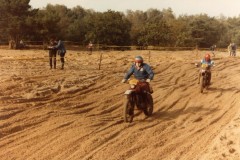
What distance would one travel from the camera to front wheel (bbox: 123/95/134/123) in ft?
31.3

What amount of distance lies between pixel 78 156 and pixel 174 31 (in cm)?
5082

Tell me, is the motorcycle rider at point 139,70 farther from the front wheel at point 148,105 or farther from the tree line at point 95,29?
the tree line at point 95,29

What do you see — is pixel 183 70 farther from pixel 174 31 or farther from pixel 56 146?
pixel 174 31

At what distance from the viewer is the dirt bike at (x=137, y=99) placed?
9547mm

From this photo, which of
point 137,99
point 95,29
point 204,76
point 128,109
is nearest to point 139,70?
point 137,99

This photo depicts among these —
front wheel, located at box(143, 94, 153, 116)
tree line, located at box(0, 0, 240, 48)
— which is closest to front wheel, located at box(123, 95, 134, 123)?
front wheel, located at box(143, 94, 153, 116)

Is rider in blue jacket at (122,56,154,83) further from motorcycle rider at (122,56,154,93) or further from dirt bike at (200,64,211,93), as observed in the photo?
dirt bike at (200,64,211,93)

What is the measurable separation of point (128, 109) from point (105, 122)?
683mm

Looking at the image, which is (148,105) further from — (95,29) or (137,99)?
(95,29)

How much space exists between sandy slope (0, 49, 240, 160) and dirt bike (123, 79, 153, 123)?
0.81 ft

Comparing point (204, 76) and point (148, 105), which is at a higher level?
point (204, 76)

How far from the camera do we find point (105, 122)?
9.45 metres

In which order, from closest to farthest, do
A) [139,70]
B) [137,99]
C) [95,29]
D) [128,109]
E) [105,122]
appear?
[105,122] → [128,109] → [137,99] → [139,70] → [95,29]

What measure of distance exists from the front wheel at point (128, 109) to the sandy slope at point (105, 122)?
0.18 metres
